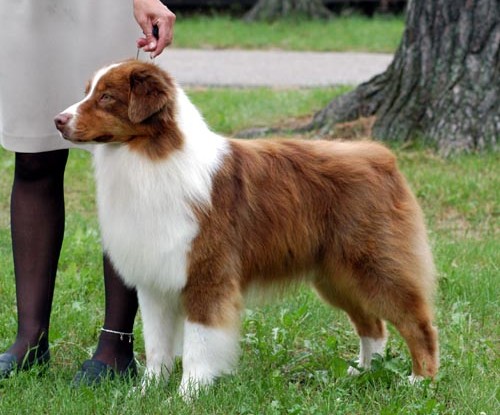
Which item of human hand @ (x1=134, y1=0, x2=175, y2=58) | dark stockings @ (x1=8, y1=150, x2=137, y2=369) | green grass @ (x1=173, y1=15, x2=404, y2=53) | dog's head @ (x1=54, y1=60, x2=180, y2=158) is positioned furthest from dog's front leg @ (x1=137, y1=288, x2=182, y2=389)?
green grass @ (x1=173, y1=15, x2=404, y2=53)

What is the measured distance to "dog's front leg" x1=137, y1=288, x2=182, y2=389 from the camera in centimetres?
447

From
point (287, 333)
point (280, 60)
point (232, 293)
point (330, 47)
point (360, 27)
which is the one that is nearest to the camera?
point (232, 293)

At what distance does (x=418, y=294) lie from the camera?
15.0 feet

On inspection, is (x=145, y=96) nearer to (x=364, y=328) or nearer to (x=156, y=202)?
(x=156, y=202)

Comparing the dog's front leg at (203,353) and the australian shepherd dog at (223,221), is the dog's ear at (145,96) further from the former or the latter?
the dog's front leg at (203,353)

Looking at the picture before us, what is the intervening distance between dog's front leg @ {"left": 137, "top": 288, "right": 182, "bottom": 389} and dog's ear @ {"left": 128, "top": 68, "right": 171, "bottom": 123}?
821mm

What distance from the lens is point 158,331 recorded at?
4520mm

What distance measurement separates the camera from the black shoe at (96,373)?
4.46 metres

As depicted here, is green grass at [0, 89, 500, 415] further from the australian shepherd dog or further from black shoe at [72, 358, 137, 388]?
the australian shepherd dog

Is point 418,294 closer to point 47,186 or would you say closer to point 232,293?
point 232,293

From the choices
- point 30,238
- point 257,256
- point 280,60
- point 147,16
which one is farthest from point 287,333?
point 280,60

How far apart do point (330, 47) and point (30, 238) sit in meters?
12.4

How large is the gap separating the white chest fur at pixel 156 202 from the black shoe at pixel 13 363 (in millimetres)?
786

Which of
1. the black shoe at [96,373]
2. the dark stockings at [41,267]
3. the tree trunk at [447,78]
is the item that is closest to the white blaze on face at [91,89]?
the dark stockings at [41,267]
